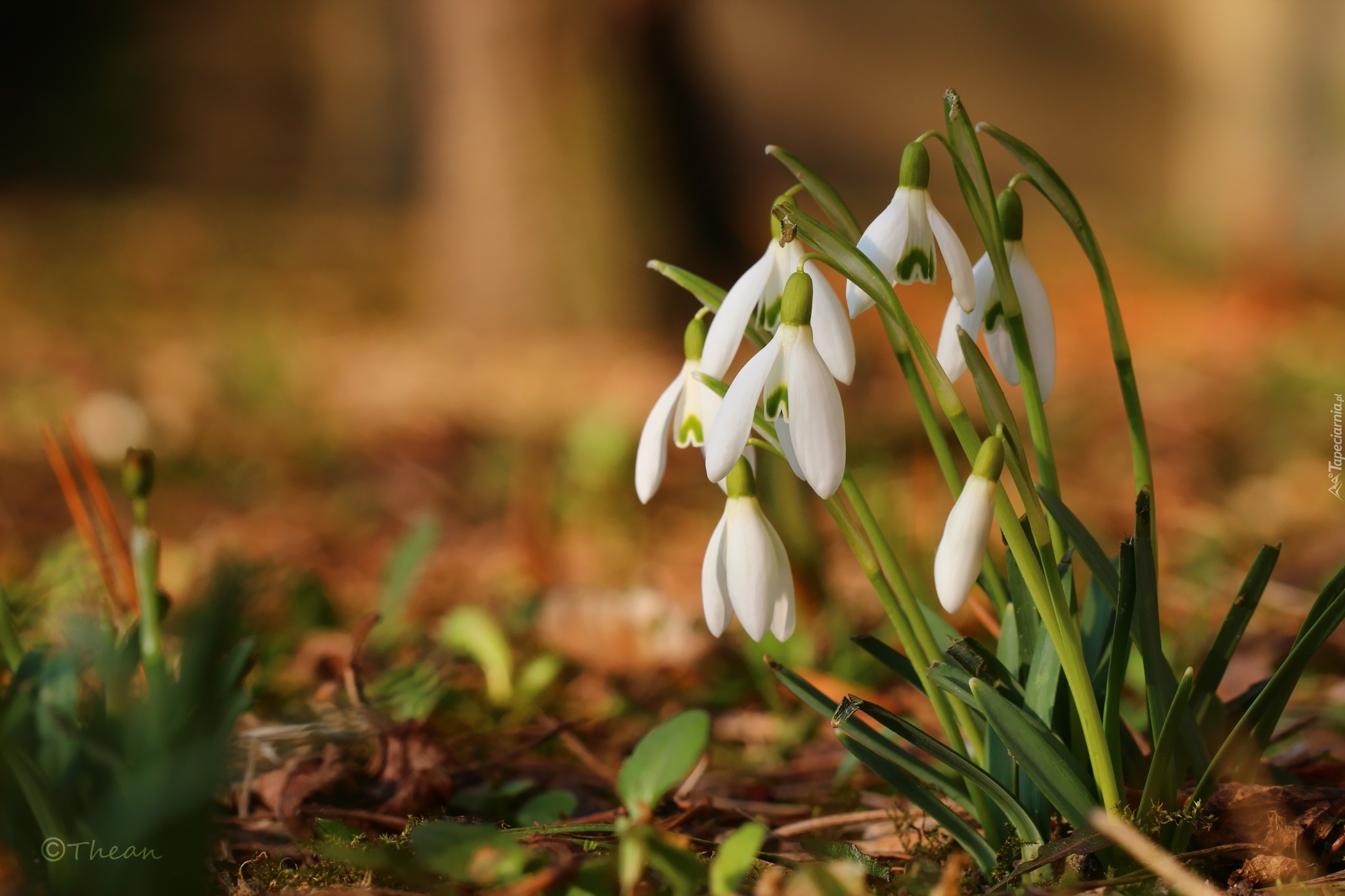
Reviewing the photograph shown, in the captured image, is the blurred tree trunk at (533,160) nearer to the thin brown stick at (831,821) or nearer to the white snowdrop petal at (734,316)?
the thin brown stick at (831,821)

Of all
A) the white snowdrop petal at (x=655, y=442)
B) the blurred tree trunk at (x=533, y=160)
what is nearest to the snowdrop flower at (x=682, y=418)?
the white snowdrop petal at (x=655, y=442)

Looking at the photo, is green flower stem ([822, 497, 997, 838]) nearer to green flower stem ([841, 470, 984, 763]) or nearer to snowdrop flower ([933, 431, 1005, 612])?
green flower stem ([841, 470, 984, 763])

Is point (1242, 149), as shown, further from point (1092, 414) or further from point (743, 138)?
point (743, 138)

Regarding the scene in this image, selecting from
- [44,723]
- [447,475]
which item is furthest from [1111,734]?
[447,475]

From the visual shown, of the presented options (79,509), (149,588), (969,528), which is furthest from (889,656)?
(79,509)

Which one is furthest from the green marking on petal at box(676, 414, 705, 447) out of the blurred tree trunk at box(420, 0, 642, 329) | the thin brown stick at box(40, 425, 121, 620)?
the blurred tree trunk at box(420, 0, 642, 329)
